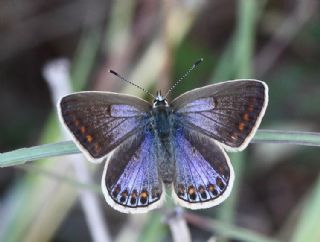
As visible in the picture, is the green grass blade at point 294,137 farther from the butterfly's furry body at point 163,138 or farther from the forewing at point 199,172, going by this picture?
the butterfly's furry body at point 163,138

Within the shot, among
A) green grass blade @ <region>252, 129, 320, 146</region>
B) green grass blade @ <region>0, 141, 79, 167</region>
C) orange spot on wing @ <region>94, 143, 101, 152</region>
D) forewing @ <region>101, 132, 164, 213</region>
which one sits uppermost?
green grass blade @ <region>252, 129, 320, 146</region>

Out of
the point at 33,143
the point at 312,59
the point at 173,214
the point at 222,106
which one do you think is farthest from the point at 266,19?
the point at 173,214

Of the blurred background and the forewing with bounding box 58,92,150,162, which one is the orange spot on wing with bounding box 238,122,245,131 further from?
the blurred background

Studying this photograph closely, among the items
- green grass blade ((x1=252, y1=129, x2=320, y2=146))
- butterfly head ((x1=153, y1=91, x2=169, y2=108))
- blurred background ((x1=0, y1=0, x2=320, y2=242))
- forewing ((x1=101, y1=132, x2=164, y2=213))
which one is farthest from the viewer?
blurred background ((x1=0, y1=0, x2=320, y2=242))

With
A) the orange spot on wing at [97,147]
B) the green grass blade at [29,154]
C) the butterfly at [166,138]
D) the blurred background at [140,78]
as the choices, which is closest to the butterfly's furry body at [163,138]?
the butterfly at [166,138]

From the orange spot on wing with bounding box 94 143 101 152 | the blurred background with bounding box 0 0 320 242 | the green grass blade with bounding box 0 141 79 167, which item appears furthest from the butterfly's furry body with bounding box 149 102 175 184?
the blurred background with bounding box 0 0 320 242

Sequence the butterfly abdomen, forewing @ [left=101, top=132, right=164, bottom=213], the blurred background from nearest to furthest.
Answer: forewing @ [left=101, top=132, right=164, bottom=213], the butterfly abdomen, the blurred background
